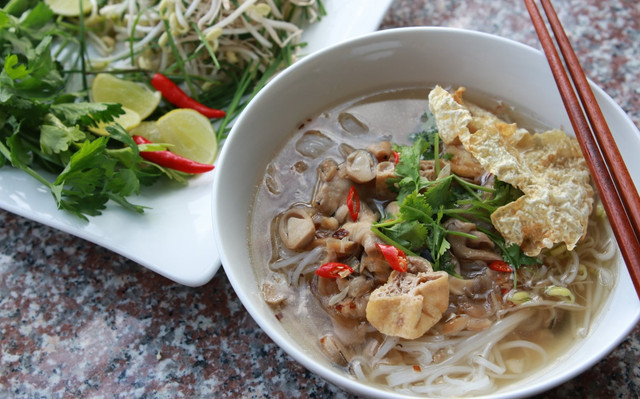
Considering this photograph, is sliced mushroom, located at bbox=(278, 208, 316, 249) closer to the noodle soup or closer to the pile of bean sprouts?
the noodle soup

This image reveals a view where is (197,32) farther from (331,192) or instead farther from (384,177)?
(384,177)

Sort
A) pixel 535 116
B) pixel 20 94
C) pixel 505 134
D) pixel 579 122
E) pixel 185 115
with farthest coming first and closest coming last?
pixel 185 115 < pixel 20 94 < pixel 535 116 < pixel 505 134 < pixel 579 122

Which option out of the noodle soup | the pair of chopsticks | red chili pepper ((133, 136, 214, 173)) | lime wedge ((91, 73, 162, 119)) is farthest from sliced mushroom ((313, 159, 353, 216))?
lime wedge ((91, 73, 162, 119))

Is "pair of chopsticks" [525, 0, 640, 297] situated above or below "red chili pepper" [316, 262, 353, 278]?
above

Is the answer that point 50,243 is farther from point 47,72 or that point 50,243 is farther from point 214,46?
point 214,46

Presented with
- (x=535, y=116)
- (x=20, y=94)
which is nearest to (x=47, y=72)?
(x=20, y=94)

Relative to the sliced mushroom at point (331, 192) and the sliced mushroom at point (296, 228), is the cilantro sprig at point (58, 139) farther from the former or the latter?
the sliced mushroom at point (331, 192)
